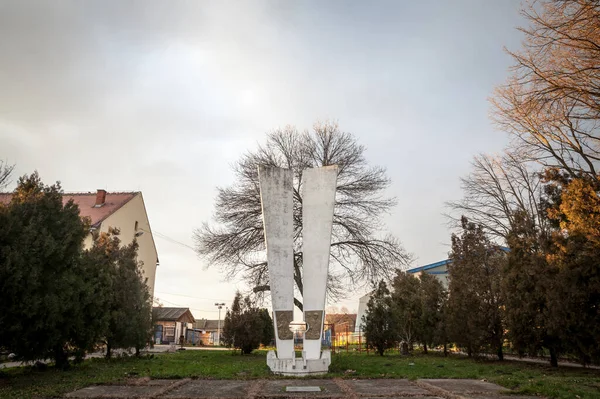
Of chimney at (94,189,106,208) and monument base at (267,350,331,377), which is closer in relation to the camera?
monument base at (267,350,331,377)

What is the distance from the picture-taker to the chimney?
27.0 metres

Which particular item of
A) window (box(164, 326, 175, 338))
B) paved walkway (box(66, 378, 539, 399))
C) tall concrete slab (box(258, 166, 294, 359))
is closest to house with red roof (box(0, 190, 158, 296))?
tall concrete slab (box(258, 166, 294, 359))

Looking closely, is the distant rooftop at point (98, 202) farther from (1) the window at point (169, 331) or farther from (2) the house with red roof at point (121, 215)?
(1) the window at point (169, 331)

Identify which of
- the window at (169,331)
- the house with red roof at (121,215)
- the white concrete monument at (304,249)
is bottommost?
the window at (169,331)

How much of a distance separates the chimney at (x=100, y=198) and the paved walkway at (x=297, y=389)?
20.6 metres

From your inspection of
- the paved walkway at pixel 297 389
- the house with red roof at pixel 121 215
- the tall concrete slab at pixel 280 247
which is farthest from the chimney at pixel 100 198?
the paved walkway at pixel 297 389

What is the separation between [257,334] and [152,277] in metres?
15.1

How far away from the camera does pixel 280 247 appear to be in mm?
12219

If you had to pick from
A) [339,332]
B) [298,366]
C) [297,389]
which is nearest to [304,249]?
[298,366]

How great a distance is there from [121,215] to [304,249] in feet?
59.5

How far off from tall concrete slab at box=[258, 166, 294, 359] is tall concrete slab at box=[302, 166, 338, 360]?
0.44 metres

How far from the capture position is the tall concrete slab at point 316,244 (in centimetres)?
1183

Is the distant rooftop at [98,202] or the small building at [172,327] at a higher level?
the distant rooftop at [98,202]

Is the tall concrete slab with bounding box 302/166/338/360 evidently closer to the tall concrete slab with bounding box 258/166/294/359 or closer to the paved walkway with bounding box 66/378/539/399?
the tall concrete slab with bounding box 258/166/294/359
